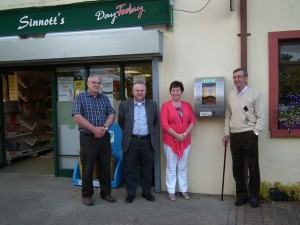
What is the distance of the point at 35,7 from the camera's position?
19.4 ft

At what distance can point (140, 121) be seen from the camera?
16.4 ft

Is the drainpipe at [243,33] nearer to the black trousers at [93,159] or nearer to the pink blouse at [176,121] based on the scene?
the pink blouse at [176,121]

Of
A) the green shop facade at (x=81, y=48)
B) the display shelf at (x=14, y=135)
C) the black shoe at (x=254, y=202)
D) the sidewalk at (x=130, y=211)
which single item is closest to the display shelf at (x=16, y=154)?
the display shelf at (x=14, y=135)

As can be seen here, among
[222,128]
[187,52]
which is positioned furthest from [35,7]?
[222,128]

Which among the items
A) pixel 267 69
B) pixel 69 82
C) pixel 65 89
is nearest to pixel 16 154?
pixel 65 89

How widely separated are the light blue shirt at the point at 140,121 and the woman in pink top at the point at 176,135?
10.1 inches

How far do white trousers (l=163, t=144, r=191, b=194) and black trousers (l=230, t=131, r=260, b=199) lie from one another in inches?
28.4

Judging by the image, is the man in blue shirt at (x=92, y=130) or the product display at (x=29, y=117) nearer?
the man in blue shirt at (x=92, y=130)

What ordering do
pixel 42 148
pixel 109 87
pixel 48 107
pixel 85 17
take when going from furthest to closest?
pixel 48 107
pixel 42 148
pixel 109 87
pixel 85 17

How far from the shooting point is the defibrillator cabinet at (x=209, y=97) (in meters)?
4.95

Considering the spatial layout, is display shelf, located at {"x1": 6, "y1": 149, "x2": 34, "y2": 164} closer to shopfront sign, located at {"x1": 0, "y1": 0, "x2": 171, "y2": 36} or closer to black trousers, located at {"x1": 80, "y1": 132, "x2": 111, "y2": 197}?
shopfront sign, located at {"x1": 0, "y1": 0, "x2": 171, "y2": 36}

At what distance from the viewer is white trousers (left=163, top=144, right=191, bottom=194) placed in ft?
16.7

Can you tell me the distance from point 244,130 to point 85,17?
3194mm

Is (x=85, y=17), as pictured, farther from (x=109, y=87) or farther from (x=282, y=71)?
(x=282, y=71)
